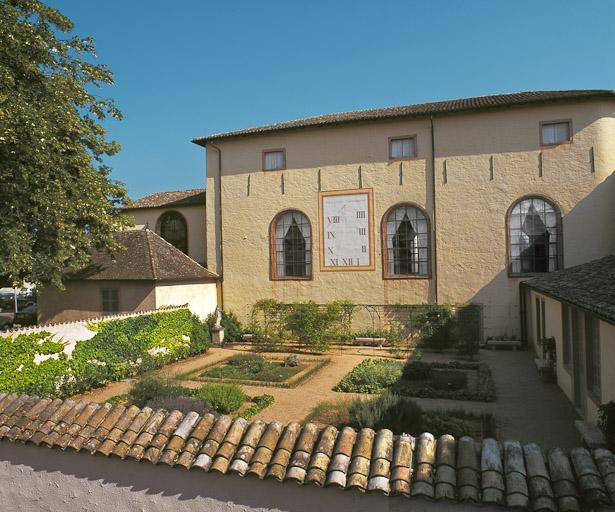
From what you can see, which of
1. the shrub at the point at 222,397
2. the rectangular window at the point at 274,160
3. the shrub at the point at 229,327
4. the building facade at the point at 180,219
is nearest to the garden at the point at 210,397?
the shrub at the point at 222,397

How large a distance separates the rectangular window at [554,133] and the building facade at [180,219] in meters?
16.6

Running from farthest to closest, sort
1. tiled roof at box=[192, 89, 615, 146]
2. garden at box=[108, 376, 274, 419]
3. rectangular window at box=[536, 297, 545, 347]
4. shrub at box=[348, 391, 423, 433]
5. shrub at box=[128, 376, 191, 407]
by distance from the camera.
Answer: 1. tiled roof at box=[192, 89, 615, 146]
2. rectangular window at box=[536, 297, 545, 347]
3. shrub at box=[128, 376, 191, 407]
4. garden at box=[108, 376, 274, 419]
5. shrub at box=[348, 391, 423, 433]

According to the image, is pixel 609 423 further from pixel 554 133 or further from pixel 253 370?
pixel 554 133

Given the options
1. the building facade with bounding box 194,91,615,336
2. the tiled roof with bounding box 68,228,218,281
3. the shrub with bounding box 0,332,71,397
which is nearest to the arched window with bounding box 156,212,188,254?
the building facade with bounding box 194,91,615,336

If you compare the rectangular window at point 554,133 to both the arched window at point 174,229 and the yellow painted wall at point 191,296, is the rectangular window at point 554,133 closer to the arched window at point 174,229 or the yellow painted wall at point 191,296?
the yellow painted wall at point 191,296

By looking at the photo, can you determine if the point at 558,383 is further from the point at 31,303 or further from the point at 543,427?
the point at 31,303

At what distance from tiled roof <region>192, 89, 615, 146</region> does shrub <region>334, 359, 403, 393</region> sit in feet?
35.6

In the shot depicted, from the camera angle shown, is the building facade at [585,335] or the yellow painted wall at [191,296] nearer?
the building facade at [585,335]

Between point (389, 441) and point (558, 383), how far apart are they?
10512 millimetres

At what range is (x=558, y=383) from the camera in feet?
39.9

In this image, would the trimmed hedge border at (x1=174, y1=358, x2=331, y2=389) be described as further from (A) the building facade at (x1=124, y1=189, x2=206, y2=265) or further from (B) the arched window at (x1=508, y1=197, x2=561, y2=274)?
(A) the building facade at (x1=124, y1=189, x2=206, y2=265)

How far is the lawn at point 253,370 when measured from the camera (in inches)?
543

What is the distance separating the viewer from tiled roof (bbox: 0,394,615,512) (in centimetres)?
320

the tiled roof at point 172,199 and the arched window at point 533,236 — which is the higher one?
the tiled roof at point 172,199
